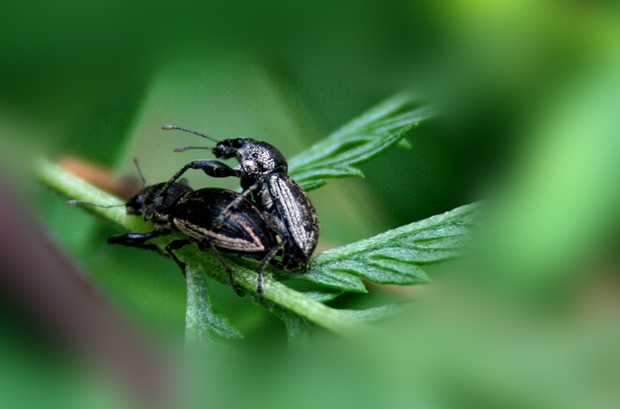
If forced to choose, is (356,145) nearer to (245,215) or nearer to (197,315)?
(245,215)

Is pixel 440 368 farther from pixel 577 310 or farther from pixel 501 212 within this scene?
pixel 501 212

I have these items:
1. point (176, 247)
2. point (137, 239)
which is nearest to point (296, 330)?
point (176, 247)

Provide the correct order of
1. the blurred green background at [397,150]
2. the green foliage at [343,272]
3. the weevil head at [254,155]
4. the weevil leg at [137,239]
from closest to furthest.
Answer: the blurred green background at [397,150]
the green foliage at [343,272]
the weevil leg at [137,239]
the weevil head at [254,155]

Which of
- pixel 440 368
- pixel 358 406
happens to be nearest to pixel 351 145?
pixel 440 368

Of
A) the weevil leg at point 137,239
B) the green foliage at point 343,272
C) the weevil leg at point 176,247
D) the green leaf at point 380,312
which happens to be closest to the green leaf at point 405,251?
the green foliage at point 343,272

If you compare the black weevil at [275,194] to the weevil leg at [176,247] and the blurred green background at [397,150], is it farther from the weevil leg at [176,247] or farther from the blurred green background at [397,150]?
the blurred green background at [397,150]

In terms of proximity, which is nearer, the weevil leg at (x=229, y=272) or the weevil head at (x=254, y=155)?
the weevil leg at (x=229, y=272)

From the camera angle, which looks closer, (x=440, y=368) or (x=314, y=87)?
(x=440, y=368)
